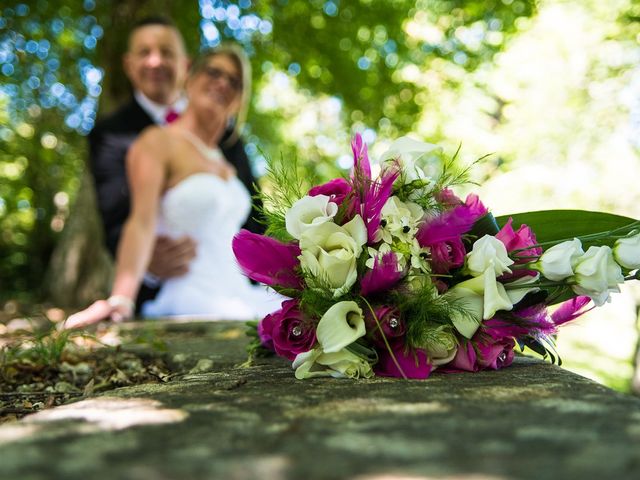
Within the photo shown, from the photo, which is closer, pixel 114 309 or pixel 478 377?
pixel 478 377

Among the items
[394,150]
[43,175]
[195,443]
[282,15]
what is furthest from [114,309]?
[43,175]

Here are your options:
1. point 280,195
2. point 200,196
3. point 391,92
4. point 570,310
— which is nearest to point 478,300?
point 570,310

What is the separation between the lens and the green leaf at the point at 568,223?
1.74m

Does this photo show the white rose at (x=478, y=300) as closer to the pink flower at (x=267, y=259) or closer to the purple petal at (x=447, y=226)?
the purple petal at (x=447, y=226)

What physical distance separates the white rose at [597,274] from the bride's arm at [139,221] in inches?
93.9

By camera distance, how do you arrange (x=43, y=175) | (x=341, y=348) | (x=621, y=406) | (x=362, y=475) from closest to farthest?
(x=362, y=475) < (x=621, y=406) < (x=341, y=348) < (x=43, y=175)

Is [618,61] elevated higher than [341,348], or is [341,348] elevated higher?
[618,61]

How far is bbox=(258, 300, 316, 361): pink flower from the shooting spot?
1515 mm

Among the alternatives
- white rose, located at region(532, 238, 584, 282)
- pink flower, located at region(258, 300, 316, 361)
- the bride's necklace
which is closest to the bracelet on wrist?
the bride's necklace

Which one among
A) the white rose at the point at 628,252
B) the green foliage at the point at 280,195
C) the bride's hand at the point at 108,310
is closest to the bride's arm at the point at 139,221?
the bride's hand at the point at 108,310

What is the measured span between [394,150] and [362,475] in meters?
1.00

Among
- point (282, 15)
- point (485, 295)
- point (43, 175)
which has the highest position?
point (282, 15)

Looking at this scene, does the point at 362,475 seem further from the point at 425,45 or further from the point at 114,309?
the point at 425,45

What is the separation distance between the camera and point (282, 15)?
9805mm
